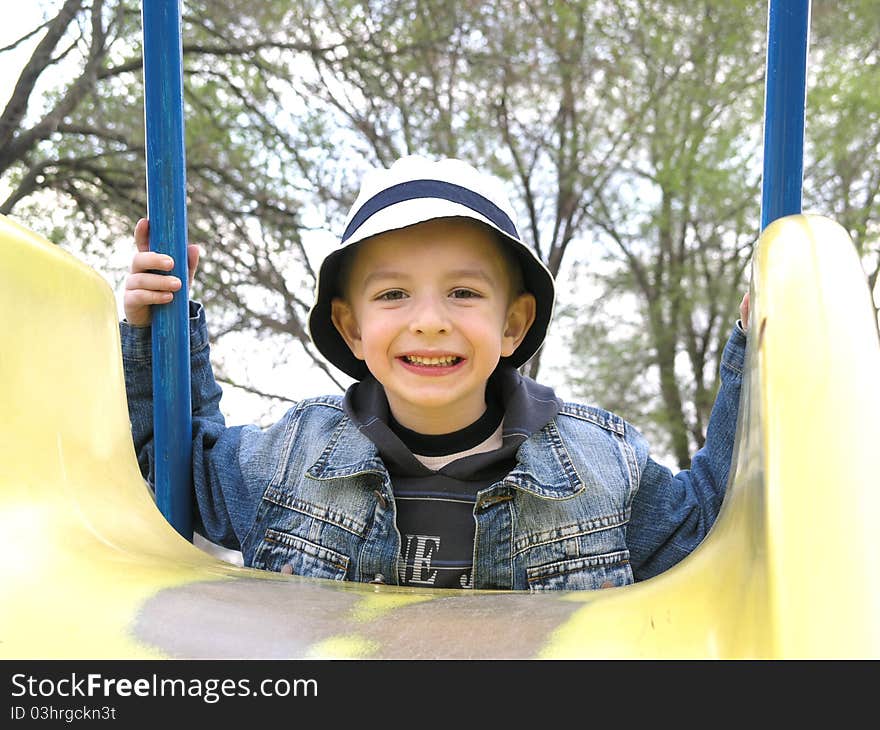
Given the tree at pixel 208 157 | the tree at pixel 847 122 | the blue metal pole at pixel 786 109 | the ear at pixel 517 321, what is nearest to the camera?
the blue metal pole at pixel 786 109

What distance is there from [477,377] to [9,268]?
15.7 inches

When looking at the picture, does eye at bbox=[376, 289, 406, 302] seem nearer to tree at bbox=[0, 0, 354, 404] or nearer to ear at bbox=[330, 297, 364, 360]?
ear at bbox=[330, 297, 364, 360]

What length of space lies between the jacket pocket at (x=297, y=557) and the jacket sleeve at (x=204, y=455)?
0.04m

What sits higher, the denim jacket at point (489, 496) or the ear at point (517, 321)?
the ear at point (517, 321)

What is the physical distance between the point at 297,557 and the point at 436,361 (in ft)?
0.69

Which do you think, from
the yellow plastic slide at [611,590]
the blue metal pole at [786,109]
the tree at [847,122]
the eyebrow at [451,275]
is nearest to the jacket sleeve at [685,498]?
the blue metal pole at [786,109]

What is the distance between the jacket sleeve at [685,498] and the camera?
0.86 metres

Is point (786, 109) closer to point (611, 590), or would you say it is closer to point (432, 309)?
point (432, 309)

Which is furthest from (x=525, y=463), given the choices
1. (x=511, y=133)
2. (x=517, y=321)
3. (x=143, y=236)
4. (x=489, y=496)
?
(x=511, y=133)

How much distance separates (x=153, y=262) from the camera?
2.76 feet

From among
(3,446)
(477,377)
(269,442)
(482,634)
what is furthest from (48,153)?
(482,634)

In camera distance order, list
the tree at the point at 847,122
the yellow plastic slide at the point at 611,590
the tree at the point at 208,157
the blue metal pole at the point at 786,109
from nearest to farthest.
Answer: the yellow plastic slide at the point at 611,590, the blue metal pole at the point at 786,109, the tree at the point at 208,157, the tree at the point at 847,122

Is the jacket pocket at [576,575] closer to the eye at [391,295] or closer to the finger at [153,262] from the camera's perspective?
the eye at [391,295]

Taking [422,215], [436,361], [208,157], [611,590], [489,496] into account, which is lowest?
[611,590]
